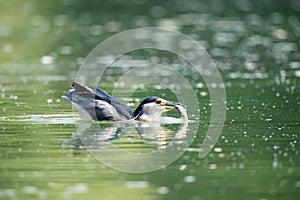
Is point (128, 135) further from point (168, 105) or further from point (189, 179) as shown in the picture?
point (189, 179)

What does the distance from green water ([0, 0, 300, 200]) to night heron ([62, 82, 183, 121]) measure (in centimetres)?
36

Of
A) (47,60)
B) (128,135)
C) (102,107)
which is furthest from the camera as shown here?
(47,60)

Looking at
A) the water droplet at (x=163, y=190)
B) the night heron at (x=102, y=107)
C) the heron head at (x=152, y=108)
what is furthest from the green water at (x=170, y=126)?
the heron head at (x=152, y=108)

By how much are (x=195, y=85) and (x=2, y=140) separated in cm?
733

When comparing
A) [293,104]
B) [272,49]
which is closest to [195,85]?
[293,104]

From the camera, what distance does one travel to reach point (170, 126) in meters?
15.6

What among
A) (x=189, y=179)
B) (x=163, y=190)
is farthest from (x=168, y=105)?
(x=163, y=190)

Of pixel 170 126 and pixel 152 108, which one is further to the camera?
pixel 152 108

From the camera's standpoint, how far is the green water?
11.4 metres

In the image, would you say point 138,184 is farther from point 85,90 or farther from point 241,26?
point 241,26

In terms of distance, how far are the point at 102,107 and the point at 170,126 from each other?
1.15 metres

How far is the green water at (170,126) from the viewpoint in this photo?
11352 mm

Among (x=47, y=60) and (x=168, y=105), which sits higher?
(x=47, y=60)

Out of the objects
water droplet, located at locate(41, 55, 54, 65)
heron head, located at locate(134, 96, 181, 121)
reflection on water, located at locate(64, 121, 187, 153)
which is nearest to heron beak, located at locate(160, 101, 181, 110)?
heron head, located at locate(134, 96, 181, 121)
